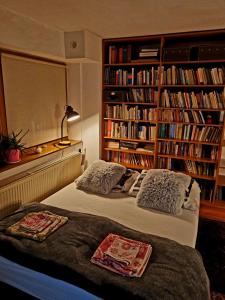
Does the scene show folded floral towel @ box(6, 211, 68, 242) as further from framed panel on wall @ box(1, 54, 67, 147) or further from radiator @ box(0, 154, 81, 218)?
framed panel on wall @ box(1, 54, 67, 147)

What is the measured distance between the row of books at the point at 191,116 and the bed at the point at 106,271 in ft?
4.18

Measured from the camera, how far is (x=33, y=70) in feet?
8.43

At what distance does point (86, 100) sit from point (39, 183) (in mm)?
1342

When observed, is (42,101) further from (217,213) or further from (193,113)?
(217,213)

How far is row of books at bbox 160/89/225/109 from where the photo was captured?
2701 millimetres

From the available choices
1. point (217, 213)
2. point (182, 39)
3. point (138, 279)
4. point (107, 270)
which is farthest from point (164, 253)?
point (182, 39)

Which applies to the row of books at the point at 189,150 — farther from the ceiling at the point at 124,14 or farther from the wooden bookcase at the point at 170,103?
the ceiling at the point at 124,14

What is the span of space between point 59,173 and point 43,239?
128cm

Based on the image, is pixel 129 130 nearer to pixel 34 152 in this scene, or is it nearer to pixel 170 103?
pixel 170 103

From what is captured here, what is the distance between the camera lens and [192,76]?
9.04ft

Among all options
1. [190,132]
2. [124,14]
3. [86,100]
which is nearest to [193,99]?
[190,132]

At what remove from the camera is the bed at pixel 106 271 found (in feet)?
3.93

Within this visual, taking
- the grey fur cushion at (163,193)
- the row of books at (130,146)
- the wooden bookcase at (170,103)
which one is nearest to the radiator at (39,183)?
the row of books at (130,146)

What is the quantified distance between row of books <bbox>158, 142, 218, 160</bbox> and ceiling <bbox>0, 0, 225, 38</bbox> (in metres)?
1.37
